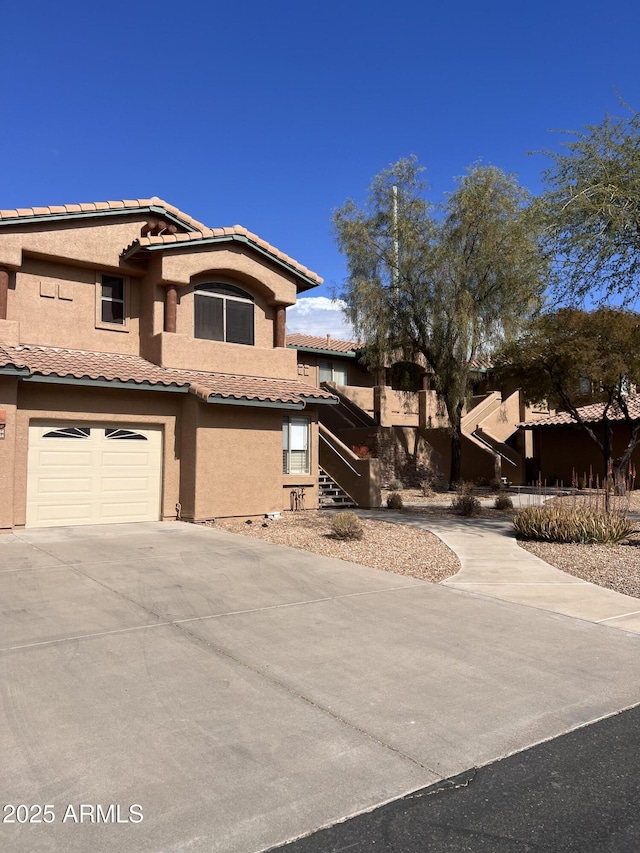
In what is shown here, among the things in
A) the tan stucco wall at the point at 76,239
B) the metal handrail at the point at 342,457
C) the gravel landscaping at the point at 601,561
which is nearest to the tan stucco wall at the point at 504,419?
the metal handrail at the point at 342,457

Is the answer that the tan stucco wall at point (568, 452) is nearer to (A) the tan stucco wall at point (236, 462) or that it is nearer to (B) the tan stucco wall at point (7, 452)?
(A) the tan stucco wall at point (236, 462)

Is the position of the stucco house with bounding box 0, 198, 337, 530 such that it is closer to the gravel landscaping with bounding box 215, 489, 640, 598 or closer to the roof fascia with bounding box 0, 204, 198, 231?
the roof fascia with bounding box 0, 204, 198, 231

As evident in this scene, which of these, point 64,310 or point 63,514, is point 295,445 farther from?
point 64,310

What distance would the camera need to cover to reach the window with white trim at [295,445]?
61.9 feet

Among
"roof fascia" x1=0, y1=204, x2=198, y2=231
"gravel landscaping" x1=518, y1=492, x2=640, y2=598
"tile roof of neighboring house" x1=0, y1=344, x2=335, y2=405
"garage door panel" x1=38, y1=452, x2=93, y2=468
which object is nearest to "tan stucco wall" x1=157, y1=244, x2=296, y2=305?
"roof fascia" x1=0, y1=204, x2=198, y2=231

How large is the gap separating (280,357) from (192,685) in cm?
1438

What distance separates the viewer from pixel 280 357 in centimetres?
1934

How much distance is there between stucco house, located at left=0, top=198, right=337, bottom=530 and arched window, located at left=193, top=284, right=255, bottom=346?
0.04 metres

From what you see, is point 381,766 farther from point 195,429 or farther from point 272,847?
point 195,429

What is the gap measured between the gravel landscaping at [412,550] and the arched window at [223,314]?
5151 millimetres

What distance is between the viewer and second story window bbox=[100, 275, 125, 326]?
1762cm

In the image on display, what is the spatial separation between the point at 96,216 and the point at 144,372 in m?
4.51

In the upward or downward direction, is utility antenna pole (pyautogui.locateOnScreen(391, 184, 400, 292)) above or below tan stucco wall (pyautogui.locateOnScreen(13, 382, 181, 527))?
above

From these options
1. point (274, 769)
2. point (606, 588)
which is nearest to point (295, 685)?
point (274, 769)
